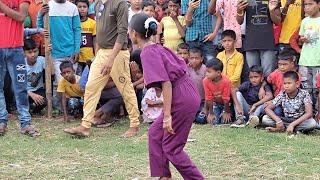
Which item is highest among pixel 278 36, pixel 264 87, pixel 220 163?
pixel 278 36

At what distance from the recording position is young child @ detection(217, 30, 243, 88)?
8547 millimetres

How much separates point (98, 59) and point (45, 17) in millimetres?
1897

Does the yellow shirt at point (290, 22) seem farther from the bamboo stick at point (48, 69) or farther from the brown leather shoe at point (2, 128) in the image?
the brown leather shoe at point (2, 128)

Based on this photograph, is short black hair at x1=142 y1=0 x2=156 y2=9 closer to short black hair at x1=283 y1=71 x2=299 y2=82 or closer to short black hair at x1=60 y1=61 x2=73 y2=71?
short black hair at x1=60 y1=61 x2=73 y2=71

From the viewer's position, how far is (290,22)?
27.9 ft

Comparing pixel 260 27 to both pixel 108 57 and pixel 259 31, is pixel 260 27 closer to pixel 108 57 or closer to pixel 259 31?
pixel 259 31

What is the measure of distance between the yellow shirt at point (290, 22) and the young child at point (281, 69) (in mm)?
346

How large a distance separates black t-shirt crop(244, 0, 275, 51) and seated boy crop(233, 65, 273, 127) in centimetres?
35

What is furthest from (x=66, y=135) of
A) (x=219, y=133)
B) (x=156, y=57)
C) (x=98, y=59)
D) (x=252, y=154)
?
(x=156, y=57)

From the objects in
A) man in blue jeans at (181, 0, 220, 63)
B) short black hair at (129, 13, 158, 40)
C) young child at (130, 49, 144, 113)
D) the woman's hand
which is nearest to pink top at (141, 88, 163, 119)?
young child at (130, 49, 144, 113)

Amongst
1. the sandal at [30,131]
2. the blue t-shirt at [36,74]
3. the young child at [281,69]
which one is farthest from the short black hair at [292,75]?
the blue t-shirt at [36,74]

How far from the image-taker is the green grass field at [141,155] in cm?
595

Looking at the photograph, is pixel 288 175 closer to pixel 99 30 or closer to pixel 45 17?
pixel 99 30

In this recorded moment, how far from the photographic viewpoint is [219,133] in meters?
7.60
